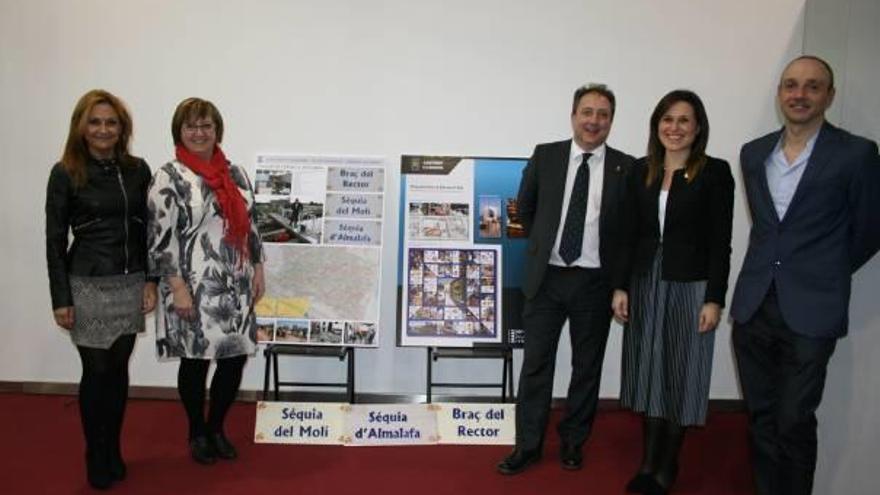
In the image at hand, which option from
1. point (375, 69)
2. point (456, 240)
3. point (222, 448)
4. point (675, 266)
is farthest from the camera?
point (375, 69)

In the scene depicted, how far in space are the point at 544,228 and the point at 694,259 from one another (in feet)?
2.01

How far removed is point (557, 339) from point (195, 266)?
5.07ft

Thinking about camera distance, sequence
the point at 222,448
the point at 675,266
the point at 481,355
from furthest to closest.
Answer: the point at 481,355
the point at 222,448
the point at 675,266

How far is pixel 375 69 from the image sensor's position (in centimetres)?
364

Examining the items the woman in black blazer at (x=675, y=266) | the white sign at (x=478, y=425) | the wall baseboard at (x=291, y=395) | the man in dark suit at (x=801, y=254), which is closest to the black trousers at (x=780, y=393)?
the man in dark suit at (x=801, y=254)

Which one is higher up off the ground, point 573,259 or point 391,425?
point 573,259

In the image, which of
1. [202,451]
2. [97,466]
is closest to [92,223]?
[97,466]

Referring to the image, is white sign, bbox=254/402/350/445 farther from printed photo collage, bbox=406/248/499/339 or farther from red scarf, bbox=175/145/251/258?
red scarf, bbox=175/145/251/258

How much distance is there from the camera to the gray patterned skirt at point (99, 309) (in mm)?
2447

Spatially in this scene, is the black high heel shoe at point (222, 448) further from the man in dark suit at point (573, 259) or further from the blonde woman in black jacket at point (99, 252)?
the man in dark suit at point (573, 259)

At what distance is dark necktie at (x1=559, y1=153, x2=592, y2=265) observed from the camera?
270 centimetres

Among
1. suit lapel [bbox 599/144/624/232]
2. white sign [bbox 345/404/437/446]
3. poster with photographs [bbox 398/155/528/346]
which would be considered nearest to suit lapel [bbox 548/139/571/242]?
suit lapel [bbox 599/144/624/232]

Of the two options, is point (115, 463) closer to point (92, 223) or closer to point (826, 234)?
point (92, 223)

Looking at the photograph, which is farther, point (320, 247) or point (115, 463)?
point (320, 247)
